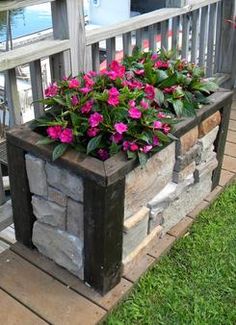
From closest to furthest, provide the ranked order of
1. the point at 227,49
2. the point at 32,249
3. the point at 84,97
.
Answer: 1. the point at 84,97
2. the point at 32,249
3. the point at 227,49

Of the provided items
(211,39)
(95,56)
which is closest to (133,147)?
(95,56)

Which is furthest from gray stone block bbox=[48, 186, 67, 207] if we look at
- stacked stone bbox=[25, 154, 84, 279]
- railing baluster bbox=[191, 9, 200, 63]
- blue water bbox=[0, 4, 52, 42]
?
blue water bbox=[0, 4, 52, 42]

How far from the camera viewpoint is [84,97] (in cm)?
184

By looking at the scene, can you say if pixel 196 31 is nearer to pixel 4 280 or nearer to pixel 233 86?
pixel 233 86

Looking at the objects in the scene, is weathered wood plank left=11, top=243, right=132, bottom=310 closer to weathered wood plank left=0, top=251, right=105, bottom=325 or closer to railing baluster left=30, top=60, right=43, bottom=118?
weathered wood plank left=0, top=251, right=105, bottom=325

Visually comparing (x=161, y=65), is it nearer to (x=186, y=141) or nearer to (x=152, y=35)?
(x=186, y=141)

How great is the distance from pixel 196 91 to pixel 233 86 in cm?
196

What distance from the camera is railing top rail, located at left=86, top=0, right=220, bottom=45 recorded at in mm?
2408

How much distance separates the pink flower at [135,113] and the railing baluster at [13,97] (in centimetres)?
64

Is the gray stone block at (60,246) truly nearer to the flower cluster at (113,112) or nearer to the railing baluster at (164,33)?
the flower cluster at (113,112)

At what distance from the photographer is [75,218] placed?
1.86 meters

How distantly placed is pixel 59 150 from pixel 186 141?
0.67m

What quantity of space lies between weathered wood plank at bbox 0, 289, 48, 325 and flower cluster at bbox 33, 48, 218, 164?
66 cm

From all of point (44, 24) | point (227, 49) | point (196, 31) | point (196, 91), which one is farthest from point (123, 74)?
point (44, 24)
